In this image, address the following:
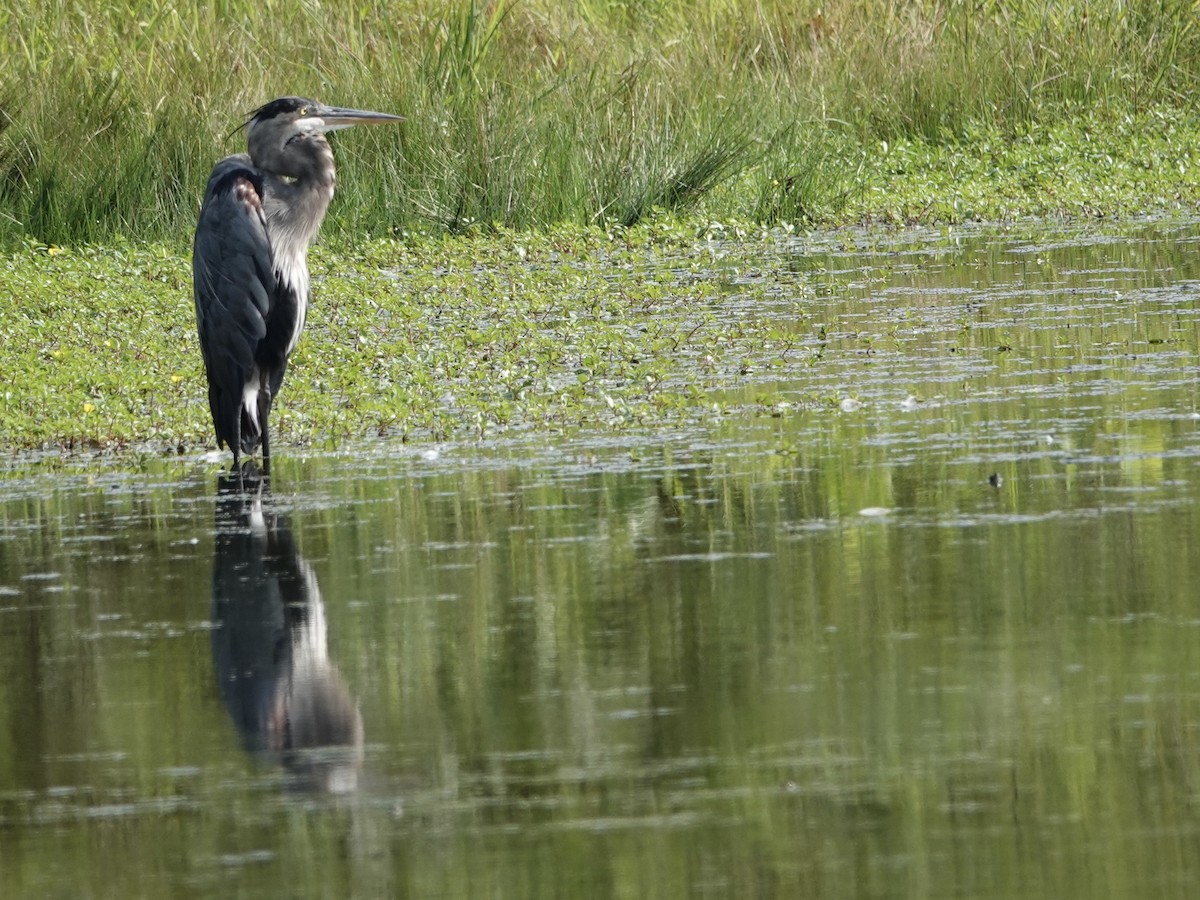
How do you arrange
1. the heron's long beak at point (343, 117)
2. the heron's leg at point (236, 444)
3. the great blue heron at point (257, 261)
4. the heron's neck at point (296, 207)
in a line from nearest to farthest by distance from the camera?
the heron's leg at point (236, 444) → the great blue heron at point (257, 261) → the heron's neck at point (296, 207) → the heron's long beak at point (343, 117)

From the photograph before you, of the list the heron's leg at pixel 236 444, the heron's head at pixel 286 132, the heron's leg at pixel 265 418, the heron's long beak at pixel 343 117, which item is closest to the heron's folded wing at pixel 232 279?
the heron's leg at pixel 265 418

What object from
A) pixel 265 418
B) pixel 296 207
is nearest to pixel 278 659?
pixel 265 418

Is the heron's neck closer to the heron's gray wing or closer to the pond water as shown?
the heron's gray wing

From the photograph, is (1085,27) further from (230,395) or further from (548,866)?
(548,866)

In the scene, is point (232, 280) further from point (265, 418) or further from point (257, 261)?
point (265, 418)

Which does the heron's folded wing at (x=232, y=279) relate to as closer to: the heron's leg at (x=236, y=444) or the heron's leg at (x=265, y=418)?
the heron's leg at (x=265, y=418)

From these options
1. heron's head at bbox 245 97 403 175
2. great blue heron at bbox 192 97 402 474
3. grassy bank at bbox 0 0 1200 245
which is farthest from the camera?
grassy bank at bbox 0 0 1200 245

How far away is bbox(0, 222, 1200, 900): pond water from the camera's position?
3693 mm

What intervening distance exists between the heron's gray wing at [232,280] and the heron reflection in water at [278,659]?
1453 millimetres

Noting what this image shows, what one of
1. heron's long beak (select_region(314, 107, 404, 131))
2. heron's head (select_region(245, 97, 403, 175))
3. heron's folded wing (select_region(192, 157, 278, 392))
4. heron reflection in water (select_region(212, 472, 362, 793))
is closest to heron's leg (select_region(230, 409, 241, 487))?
heron's folded wing (select_region(192, 157, 278, 392))

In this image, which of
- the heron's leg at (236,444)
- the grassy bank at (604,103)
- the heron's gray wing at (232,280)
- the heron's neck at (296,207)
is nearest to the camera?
the heron's leg at (236,444)

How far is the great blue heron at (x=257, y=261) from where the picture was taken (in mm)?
8195

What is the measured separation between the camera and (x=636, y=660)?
488 cm

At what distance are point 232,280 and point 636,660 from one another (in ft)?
13.0
